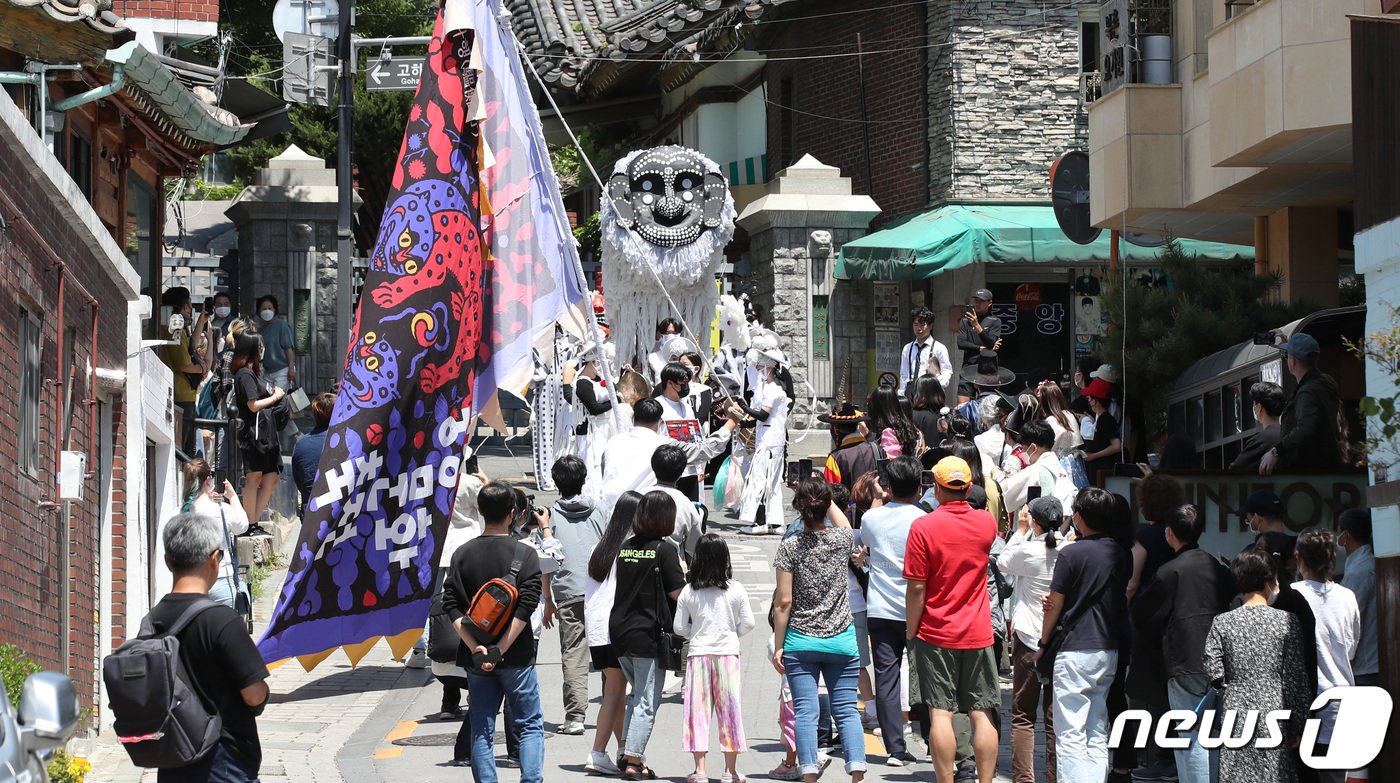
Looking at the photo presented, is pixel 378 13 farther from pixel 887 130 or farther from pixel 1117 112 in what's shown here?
pixel 1117 112

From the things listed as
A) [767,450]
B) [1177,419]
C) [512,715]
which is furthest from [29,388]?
[767,450]

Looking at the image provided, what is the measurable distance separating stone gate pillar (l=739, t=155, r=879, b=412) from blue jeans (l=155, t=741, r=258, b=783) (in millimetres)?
19188

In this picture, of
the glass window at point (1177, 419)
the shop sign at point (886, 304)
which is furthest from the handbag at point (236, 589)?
the shop sign at point (886, 304)

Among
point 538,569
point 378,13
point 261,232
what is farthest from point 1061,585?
point 378,13

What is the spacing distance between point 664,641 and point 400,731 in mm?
2523

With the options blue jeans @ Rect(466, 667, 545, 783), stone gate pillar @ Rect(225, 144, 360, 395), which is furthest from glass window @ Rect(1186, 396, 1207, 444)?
stone gate pillar @ Rect(225, 144, 360, 395)

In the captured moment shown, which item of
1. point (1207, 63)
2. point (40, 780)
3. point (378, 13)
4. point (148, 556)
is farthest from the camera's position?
point (378, 13)

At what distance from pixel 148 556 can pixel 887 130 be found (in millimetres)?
18408

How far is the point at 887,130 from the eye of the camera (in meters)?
30.2

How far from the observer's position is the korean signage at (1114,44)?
60.2ft

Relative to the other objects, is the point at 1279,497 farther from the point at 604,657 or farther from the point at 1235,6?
the point at 1235,6

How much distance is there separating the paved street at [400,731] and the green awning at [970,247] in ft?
34.7

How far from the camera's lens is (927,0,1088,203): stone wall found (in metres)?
28.4

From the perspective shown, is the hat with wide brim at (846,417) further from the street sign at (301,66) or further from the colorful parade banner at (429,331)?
the street sign at (301,66)
